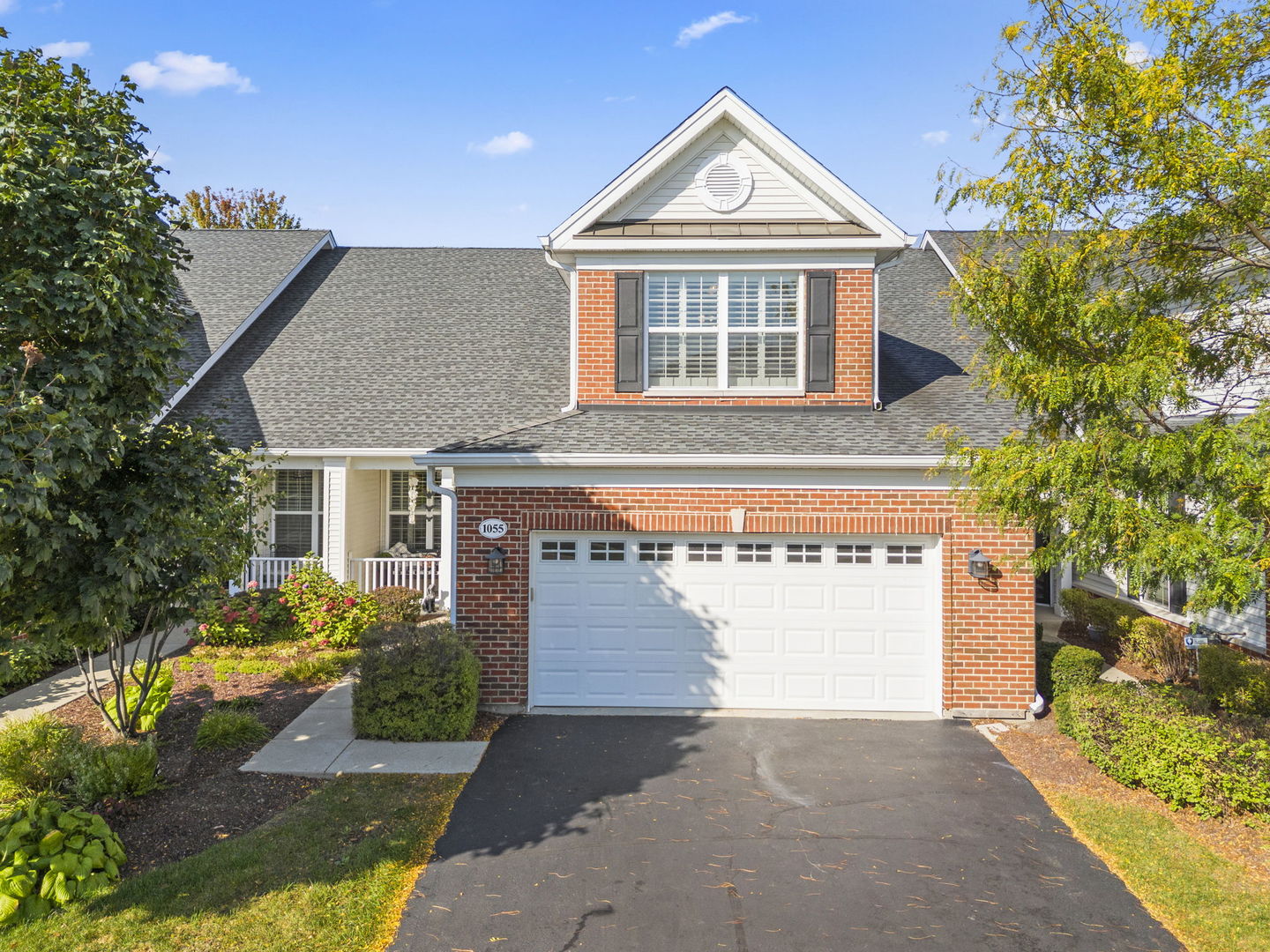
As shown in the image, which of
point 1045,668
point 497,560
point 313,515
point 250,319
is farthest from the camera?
point 250,319

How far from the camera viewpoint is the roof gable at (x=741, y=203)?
10.8 m

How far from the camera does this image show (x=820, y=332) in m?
10.9

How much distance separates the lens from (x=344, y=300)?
17.5 m

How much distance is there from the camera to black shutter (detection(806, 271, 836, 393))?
10.9 m

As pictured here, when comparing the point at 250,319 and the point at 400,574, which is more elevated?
the point at 250,319

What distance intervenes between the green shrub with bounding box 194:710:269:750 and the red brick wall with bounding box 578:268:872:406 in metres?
5.84

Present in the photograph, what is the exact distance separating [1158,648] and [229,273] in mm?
19855

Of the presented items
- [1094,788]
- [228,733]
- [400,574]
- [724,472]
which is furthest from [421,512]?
[1094,788]

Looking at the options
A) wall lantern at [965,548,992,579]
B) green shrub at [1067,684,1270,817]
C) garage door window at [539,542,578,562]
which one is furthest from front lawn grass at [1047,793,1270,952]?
garage door window at [539,542,578,562]

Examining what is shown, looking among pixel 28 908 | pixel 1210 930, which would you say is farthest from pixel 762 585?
pixel 28 908

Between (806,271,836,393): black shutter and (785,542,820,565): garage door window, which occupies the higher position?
(806,271,836,393): black shutter

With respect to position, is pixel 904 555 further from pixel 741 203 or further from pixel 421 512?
pixel 421 512

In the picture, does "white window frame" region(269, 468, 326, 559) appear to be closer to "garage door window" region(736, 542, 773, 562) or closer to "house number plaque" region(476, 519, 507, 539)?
"house number plaque" region(476, 519, 507, 539)

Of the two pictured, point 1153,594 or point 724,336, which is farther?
point 724,336
